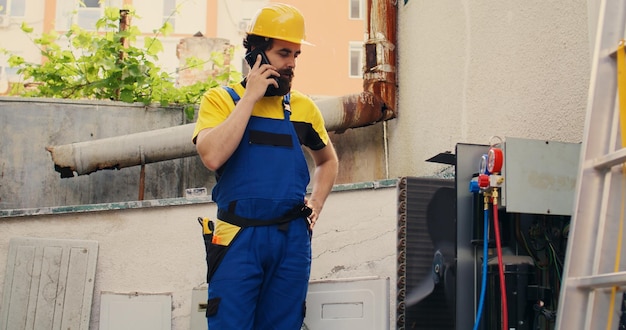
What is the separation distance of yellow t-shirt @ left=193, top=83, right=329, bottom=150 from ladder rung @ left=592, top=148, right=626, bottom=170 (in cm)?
127

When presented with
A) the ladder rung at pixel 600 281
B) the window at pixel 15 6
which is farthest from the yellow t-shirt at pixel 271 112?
the window at pixel 15 6

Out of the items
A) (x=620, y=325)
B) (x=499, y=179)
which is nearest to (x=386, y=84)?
(x=499, y=179)

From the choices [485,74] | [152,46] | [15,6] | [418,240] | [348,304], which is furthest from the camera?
[15,6]

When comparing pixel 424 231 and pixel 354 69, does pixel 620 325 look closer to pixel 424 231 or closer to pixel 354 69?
pixel 424 231

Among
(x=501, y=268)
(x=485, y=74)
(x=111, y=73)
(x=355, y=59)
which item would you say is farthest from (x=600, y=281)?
(x=355, y=59)

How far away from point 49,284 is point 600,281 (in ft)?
13.0

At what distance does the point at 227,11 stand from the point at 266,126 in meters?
24.5

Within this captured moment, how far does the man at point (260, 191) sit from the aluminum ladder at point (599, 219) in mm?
1073

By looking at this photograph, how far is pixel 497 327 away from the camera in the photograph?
3.23m

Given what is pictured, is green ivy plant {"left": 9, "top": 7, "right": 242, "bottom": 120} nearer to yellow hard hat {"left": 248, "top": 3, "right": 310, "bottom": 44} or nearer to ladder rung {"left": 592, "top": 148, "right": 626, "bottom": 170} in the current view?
yellow hard hat {"left": 248, "top": 3, "right": 310, "bottom": 44}

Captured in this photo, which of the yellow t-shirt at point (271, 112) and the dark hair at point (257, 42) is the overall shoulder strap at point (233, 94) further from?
the dark hair at point (257, 42)

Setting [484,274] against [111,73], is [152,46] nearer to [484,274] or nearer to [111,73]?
[111,73]

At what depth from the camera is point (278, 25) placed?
3275 millimetres

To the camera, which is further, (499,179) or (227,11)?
(227,11)
